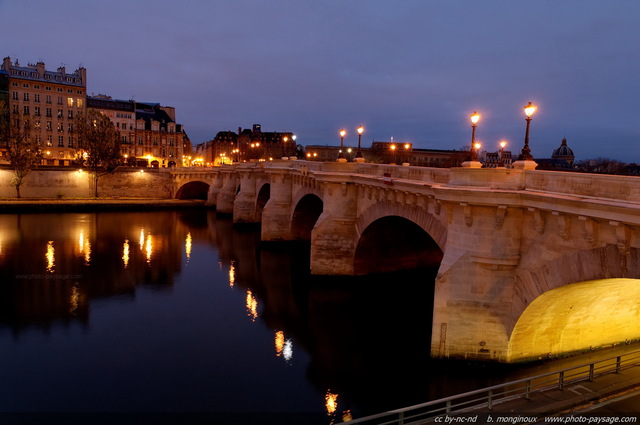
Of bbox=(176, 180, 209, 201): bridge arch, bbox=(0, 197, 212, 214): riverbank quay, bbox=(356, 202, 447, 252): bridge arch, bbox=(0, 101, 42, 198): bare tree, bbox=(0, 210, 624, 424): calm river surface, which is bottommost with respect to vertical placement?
bbox=(0, 210, 624, 424): calm river surface

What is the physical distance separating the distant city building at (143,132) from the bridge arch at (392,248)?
250 ft

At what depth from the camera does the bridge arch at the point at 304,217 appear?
1692 inches

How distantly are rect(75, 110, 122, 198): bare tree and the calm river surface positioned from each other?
114 feet

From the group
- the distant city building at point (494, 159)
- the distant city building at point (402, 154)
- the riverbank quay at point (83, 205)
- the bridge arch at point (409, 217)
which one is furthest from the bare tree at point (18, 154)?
the distant city building at point (494, 159)

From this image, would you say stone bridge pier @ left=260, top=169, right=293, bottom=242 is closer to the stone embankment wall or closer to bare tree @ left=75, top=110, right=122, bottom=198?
bare tree @ left=75, top=110, right=122, bottom=198

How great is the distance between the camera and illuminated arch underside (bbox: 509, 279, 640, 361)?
1483cm

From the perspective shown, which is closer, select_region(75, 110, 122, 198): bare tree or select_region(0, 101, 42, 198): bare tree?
select_region(0, 101, 42, 198): bare tree

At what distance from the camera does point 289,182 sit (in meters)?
44.2

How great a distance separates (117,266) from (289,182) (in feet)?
56.5

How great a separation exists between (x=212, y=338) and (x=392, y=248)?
563 inches

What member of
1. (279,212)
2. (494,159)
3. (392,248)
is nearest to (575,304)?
(392,248)

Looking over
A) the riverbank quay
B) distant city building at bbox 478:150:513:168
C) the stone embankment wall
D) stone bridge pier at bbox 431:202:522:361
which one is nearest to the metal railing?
stone bridge pier at bbox 431:202:522:361

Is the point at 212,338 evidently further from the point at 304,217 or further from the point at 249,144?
the point at 249,144

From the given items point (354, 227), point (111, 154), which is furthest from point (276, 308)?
point (111, 154)
